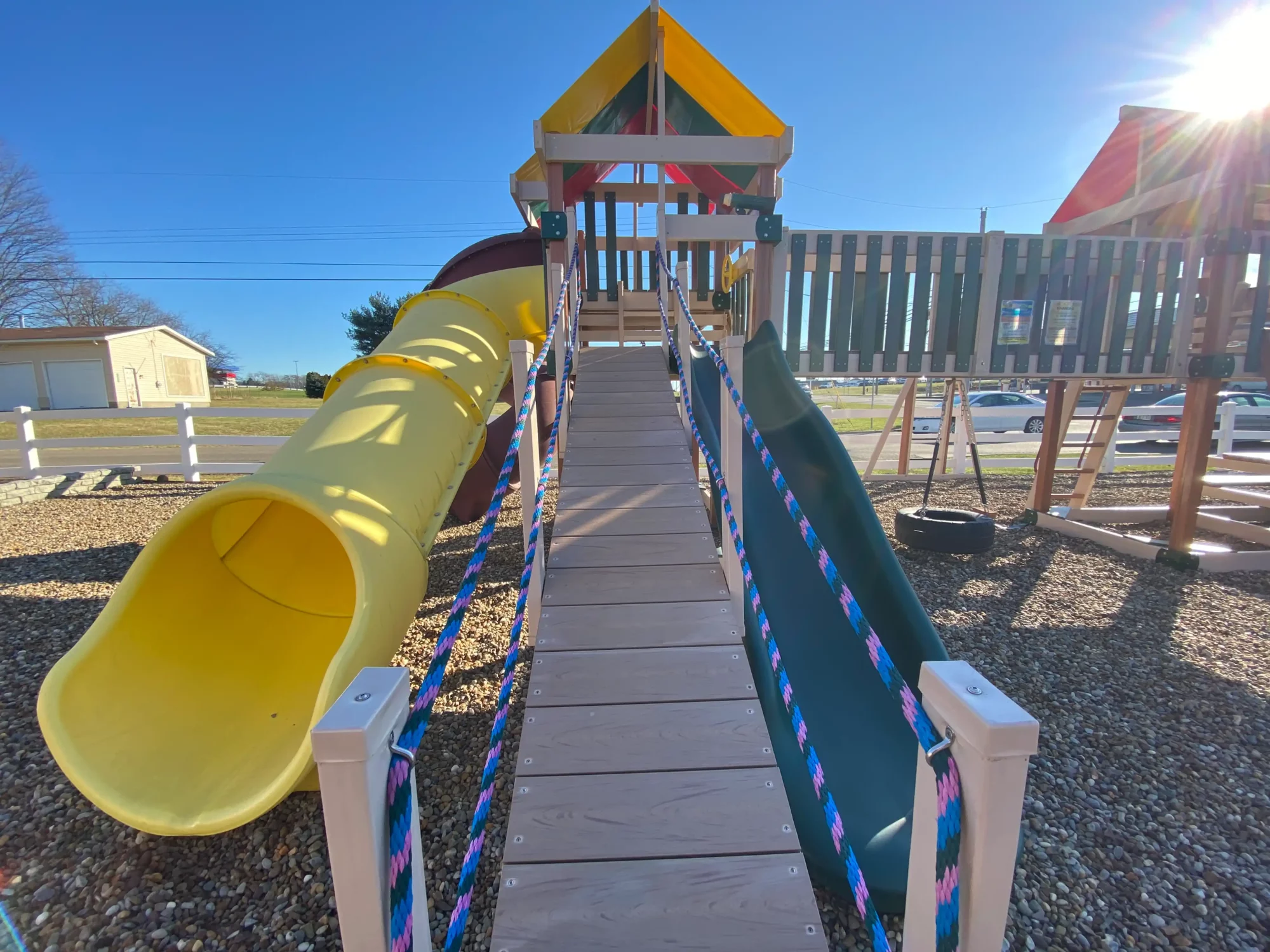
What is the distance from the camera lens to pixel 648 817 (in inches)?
60.6

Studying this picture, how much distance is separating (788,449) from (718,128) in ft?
11.0

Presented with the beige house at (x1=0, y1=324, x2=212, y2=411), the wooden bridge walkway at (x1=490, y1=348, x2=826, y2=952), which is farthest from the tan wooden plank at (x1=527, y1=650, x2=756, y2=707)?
the beige house at (x1=0, y1=324, x2=212, y2=411)

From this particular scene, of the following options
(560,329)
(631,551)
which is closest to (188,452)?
(560,329)

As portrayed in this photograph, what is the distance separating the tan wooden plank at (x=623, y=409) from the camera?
3916 mm

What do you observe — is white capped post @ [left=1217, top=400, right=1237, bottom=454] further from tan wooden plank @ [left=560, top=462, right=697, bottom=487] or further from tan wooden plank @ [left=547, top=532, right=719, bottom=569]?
tan wooden plank @ [left=547, top=532, right=719, bottom=569]

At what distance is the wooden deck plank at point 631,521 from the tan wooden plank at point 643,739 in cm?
105

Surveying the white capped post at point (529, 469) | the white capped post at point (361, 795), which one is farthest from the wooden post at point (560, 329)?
the white capped post at point (361, 795)

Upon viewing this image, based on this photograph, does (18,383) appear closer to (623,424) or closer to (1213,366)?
(623,424)

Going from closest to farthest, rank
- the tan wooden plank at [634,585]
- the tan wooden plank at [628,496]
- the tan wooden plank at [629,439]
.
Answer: the tan wooden plank at [634,585]
the tan wooden plank at [628,496]
the tan wooden plank at [629,439]

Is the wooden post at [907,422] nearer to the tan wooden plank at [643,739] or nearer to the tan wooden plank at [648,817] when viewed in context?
the tan wooden plank at [643,739]

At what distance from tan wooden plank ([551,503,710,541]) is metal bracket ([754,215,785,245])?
239 cm

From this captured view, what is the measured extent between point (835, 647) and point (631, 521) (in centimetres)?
115

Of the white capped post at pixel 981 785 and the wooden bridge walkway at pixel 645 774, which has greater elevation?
the white capped post at pixel 981 785

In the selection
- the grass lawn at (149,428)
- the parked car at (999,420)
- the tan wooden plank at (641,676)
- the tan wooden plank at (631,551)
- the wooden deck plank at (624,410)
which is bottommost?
the grass lawn at (149,428)
